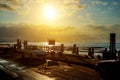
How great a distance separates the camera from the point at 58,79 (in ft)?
57.8

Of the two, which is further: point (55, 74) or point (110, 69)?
point (55, 74)

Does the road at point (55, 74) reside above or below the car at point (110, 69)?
below

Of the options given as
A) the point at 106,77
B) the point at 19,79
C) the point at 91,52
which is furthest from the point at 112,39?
the point at 91,52

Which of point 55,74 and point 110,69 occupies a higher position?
point 110,69

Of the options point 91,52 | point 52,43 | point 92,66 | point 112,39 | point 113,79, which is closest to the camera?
point 113,79

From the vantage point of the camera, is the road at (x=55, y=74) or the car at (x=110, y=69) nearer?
the car at (x=110, y=69)

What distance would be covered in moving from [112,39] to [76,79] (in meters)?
10.8

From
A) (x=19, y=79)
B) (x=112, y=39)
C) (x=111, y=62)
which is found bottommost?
(x=19, y=79)

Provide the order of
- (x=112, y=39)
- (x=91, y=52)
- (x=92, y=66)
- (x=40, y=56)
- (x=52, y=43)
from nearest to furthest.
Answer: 1. (x=92, y=66)
2. (x=112, y=39)
3. (x=40, y=56)
4. (x=91, y=52)
5. (x=52, y=43)

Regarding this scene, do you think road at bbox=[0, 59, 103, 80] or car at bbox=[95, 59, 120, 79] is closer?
car at bbox=[95, 59, 120, 79]

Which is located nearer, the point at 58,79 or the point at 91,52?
the point at 58,79

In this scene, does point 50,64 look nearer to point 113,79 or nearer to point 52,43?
point 113,79

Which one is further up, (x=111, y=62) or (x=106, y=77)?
(x=111, y=62)

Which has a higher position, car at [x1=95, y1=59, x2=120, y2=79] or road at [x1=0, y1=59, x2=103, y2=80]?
car at [x1=95, y1=59, x2=120, y2=79]
